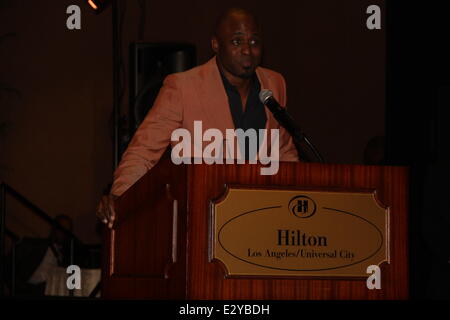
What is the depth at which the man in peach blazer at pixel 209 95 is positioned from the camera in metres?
2.61

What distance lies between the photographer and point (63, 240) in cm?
713

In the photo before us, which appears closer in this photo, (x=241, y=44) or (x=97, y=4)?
(x=241, y=44)

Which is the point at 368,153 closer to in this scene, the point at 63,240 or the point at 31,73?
the point at 63,240

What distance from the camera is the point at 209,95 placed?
2641mm

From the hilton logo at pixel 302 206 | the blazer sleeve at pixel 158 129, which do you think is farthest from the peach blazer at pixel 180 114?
the hilton logo at pixel 302 206

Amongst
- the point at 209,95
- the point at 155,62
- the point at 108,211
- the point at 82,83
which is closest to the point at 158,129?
the point at 209,95

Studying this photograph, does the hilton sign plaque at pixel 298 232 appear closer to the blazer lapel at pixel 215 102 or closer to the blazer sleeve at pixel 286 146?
the blazer lapel at pixel 215 102

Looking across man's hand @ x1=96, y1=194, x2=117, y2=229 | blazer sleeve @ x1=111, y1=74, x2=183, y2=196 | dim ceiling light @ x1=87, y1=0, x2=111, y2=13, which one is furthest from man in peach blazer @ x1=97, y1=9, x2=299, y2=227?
dim ceiling light @ x1=87, y1=0, x2=111, y2=13

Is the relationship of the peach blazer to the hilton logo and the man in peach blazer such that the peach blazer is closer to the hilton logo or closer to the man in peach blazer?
the man in peach blazer

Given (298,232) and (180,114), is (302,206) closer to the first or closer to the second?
(298,232)

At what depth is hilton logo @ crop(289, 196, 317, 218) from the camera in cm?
208

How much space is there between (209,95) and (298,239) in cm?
72
